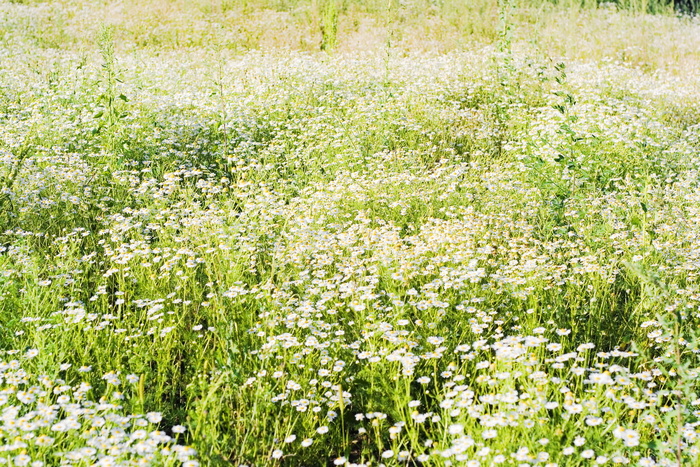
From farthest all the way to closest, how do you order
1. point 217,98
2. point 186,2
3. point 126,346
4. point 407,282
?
point 186,2
point 217,98
point 407,282
point 126,346

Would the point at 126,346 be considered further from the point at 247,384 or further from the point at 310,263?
the point at 310,263

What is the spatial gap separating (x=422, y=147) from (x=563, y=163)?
1.74 m

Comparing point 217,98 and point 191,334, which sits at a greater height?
point 217,98

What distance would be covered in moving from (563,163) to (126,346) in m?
4.28

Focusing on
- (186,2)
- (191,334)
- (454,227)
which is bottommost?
(191,334)

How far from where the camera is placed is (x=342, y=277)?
3805 millimetres

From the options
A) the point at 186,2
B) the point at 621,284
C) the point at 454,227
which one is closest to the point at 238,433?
the point at 454,227

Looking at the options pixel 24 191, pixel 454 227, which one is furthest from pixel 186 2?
pixel 454 227

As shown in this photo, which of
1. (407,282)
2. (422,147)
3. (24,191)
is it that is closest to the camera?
(407,282)

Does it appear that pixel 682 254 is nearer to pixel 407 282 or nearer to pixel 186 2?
pixel 407 282

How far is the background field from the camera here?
2436 millimetres

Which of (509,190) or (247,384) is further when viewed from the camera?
(509,190)

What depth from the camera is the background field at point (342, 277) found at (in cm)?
244

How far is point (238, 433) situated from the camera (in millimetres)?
2533
